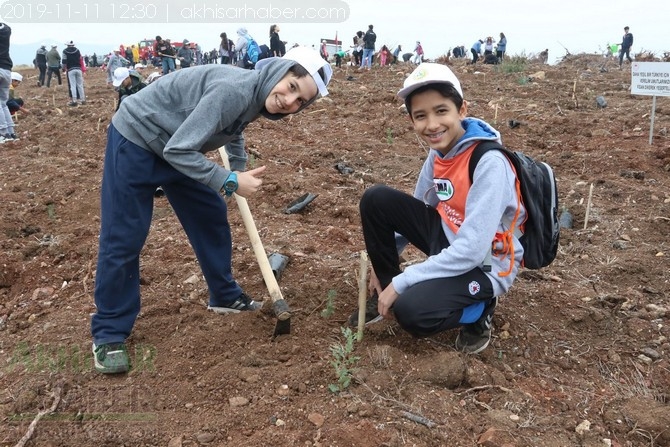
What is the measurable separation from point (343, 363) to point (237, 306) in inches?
35.1

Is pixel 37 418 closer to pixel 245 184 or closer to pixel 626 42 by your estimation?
pixel 245 184

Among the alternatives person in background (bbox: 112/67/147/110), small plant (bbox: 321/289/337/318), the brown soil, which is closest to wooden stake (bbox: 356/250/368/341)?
the brown soil

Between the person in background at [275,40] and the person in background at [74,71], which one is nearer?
the person in background at [74,71]

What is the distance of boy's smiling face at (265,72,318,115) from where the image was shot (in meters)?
2.30

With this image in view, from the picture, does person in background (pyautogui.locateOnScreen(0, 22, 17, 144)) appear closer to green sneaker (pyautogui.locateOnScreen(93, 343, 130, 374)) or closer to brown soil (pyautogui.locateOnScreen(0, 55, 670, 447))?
brown soil (pyautogui.locateOnScreen(0, 55, 670, 447))

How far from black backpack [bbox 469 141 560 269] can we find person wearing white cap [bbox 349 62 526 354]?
1.5 inches

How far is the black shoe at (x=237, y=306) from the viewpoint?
2.98 meters

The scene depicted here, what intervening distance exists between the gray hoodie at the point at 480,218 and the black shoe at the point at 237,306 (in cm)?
101

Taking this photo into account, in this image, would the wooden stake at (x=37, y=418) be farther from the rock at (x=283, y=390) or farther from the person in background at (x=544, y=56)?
the person in background at (x=544, y=56)

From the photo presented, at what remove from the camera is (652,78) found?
671cm

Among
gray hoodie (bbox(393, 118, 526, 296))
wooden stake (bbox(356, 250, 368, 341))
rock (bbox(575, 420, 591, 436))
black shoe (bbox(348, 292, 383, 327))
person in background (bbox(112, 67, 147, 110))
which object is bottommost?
rock (bbox(575, 420, 591, 436))

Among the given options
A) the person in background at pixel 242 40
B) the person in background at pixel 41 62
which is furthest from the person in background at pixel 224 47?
the person in background at pixel 41 62

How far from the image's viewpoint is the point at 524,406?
2172 mm

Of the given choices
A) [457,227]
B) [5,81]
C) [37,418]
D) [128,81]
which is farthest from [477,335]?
[5,81]
